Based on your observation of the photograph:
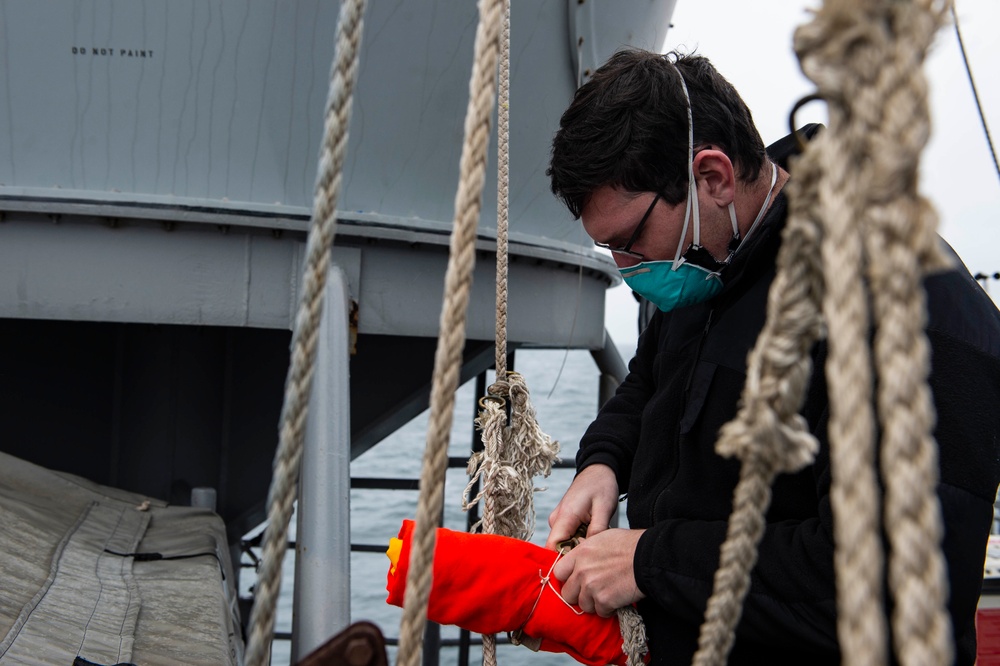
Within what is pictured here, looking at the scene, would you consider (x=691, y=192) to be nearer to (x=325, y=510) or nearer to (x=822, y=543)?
(x=822, y=543)

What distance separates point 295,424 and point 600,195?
2.71 ft

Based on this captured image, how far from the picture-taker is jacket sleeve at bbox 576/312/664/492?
158 cm

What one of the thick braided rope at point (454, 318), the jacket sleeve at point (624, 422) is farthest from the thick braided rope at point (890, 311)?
the jacket sleeve at point (624, 422)

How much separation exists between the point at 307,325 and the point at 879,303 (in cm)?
40

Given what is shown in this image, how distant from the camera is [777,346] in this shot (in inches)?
21.4

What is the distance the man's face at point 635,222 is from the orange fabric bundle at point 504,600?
50cm

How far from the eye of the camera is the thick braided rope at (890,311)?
1.40ft

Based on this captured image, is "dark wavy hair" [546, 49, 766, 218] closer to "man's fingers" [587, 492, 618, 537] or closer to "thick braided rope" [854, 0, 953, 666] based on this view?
"man's fingers" [587, 492, 618, 537]

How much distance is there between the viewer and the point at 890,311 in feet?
1.47

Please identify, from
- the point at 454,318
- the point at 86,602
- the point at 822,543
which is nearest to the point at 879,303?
the point at 454,318

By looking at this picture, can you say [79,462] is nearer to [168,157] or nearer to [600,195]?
[168,157]

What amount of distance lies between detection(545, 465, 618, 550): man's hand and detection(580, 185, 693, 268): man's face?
396 mm

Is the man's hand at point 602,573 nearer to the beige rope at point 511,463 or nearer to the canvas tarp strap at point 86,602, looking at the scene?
the beige rope at point 511,463

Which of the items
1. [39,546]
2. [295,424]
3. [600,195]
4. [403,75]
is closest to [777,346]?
[295,424]
